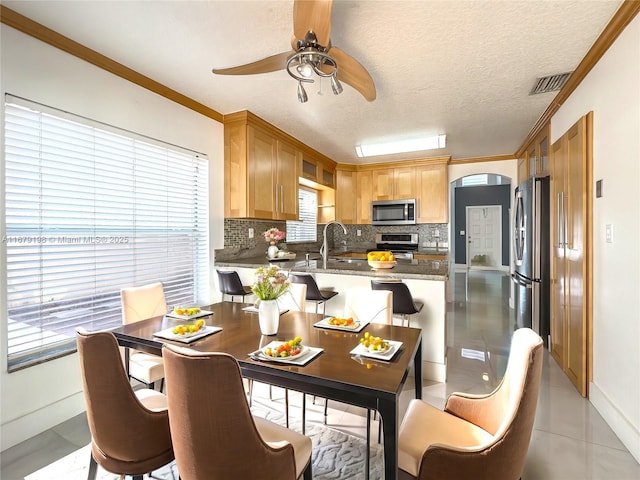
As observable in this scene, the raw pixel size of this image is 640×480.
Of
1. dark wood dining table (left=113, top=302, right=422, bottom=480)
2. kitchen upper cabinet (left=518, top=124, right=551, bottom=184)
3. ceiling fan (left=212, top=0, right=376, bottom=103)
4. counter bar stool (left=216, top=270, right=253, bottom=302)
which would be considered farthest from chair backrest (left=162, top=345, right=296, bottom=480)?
kitchen upper cabinet (left=518, top=124, right=551, bottom=184)

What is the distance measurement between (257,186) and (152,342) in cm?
239

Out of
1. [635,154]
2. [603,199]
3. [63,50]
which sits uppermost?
[63,50]

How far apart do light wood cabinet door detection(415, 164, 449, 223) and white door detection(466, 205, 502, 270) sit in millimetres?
5253

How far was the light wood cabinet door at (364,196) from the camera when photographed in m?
5.82

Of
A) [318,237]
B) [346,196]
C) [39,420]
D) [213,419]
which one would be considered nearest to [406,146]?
[346,196]

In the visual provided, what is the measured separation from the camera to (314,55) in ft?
5.48

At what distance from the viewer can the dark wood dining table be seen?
42.1 inches

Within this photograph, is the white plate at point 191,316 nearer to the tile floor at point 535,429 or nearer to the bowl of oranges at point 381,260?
the tile floor at point 535,429

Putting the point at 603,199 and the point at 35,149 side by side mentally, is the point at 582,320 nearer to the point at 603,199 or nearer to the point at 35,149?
the point at 603,199

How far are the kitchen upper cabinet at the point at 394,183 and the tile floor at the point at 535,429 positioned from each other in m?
2.87

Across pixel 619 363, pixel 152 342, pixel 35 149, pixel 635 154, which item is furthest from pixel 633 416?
pixel 35 149

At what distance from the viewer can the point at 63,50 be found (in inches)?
83.1

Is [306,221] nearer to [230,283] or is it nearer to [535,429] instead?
[230,283]

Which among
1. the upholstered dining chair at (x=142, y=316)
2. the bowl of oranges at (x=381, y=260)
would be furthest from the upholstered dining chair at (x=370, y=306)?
the upholstered dining chair at (x=142, y=316)
